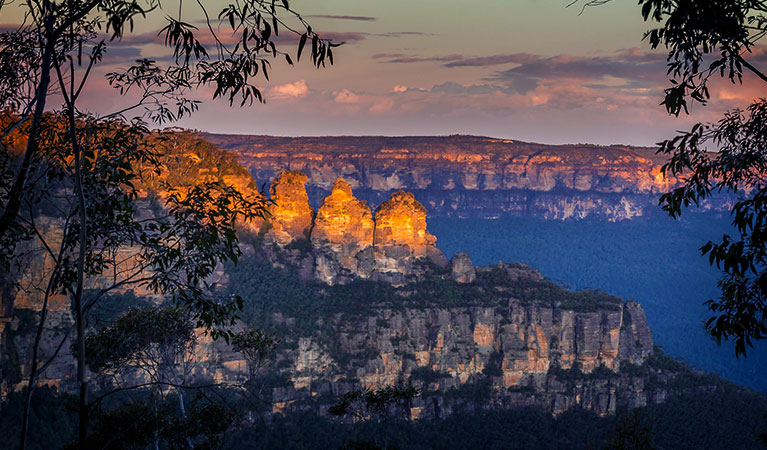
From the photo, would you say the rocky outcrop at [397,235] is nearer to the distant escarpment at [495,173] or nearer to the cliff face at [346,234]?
the cliff face at [346,234]

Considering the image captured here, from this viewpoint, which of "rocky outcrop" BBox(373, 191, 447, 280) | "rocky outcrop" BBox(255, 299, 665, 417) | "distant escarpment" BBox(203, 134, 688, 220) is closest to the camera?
"rocky outcrop" BBox(255, 299, 665, 417)

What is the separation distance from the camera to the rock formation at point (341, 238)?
5878cm

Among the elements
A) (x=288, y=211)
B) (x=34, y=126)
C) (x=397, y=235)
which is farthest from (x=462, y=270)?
(x=34, y=126)

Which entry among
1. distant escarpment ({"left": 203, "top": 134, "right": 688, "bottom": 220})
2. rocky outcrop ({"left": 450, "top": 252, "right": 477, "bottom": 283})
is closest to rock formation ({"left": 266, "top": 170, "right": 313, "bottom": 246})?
rocky outcrop ({"left": 450, "top": 252, "right": 477, "bottom": 283})

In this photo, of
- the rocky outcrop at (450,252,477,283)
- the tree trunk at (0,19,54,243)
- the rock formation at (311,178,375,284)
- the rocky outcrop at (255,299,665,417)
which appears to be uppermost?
the tree trunk at (0,19,54,243)

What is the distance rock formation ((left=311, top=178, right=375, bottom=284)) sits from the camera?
58781mm

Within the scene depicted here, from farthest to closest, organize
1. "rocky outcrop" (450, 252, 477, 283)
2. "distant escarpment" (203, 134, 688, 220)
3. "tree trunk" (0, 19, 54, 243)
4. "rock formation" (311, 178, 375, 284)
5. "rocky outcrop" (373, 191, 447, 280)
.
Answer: "distant escarpment" (203, 134, 688, 220) → "rocky outcrop" (450, 252, 477, 283) → "rocky outcrop" (373, 191, 447, 280) → "rock formation" (311, 178, 375, 284) → "tree trunk" (0, 19, 54, 243)

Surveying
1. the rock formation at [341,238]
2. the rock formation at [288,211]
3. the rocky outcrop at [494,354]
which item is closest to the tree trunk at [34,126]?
the rocky outcrop at [494,354]

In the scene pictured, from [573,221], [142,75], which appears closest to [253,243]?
[142,75]

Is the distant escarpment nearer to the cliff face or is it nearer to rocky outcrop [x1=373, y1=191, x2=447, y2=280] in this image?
the cliff face

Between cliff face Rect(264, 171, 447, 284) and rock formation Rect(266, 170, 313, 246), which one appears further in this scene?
rock formation Rect(266, 170, 313, 246)

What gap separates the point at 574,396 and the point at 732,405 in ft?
33.5

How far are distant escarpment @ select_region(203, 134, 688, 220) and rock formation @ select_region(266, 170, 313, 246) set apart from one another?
36.2 meters

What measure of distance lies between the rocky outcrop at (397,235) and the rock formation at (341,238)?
0.84m
